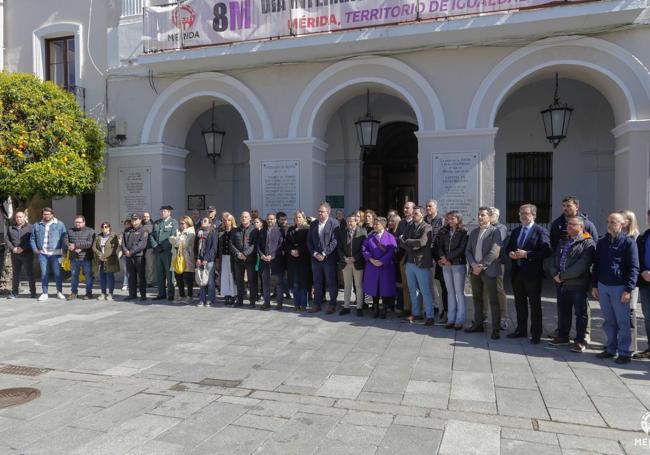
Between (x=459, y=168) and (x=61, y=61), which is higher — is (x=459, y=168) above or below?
below

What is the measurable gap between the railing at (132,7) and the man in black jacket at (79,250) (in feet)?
17.6

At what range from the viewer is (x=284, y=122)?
10477 millimetres

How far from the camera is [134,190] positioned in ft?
37.5

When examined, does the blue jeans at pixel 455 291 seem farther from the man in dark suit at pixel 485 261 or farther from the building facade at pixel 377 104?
the building facade at pixel 377 104

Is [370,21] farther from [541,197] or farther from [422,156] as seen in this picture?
[541,197]

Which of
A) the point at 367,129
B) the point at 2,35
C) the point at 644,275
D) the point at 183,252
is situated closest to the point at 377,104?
the point at 367,129

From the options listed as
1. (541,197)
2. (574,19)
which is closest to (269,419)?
(574,19)

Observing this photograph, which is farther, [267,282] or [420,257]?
[267,282]

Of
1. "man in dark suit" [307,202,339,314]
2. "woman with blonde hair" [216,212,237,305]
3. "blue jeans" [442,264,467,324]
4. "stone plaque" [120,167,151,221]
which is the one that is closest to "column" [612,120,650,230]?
"blue jeans" [442,264,467,324]

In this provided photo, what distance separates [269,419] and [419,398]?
1.41m

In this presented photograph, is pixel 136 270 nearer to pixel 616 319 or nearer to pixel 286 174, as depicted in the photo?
pixel 286 174

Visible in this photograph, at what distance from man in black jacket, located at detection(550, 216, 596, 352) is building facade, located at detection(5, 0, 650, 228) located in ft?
11.7

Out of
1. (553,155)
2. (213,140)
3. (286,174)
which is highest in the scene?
(213,140)

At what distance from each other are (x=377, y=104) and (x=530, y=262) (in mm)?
7889
